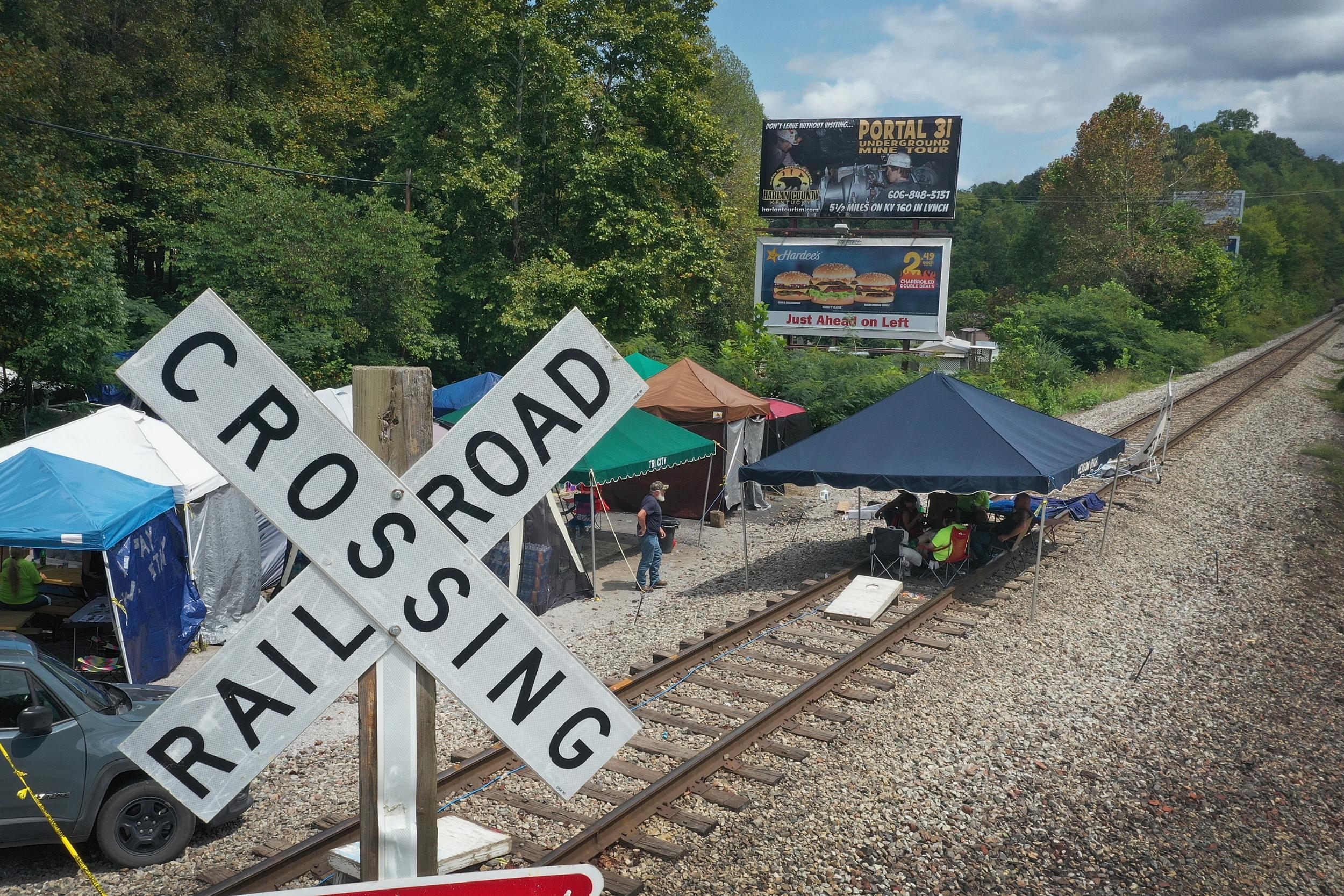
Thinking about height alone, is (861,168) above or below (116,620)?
above

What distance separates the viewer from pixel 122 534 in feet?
29.5

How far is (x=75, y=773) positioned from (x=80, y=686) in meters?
0.66

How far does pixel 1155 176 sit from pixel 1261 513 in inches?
1659

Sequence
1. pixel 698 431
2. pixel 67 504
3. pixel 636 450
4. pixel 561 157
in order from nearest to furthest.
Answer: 1. pixel 67 504
2. pixel 636 450
3. pixel 698 431
4. pixel 561 157

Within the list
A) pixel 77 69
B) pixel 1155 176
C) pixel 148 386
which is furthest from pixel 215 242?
pixel 1155 176

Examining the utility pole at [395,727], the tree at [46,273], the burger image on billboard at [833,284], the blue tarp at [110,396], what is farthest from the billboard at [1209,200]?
the utility pole at [395,727]

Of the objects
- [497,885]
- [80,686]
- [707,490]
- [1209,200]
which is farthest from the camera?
[1209,200]

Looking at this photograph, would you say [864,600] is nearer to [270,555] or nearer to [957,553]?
[957,553]

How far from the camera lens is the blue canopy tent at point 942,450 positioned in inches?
461

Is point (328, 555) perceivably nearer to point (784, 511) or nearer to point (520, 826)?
point (520, 826)

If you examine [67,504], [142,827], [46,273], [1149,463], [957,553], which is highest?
[46,273]

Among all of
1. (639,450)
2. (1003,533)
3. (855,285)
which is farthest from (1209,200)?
(639,450)

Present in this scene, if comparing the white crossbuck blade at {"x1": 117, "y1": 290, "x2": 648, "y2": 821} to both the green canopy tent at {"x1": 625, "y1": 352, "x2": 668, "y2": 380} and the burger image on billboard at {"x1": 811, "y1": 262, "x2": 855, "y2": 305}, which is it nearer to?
Answer: the green canopy tent at {"x1": 625, "y1": 352, "x2": 668, "y2": 380}

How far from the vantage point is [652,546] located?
13.5 metres
